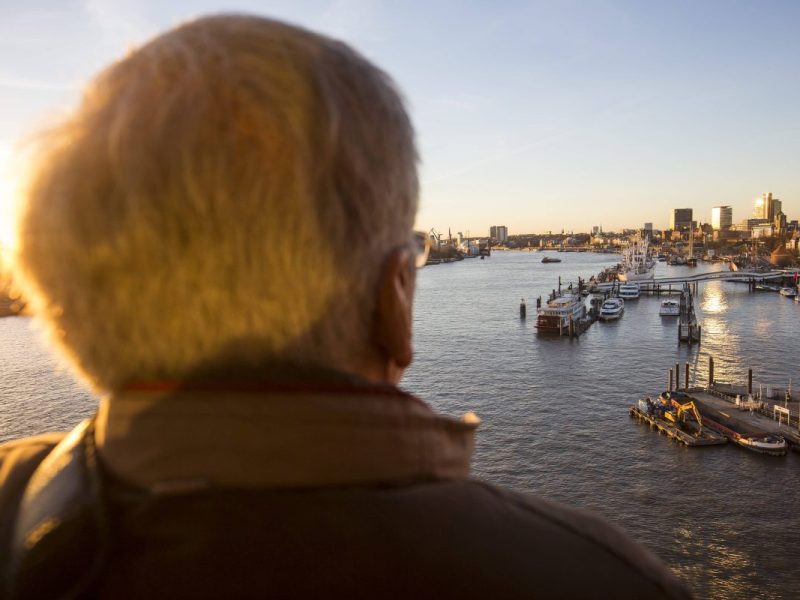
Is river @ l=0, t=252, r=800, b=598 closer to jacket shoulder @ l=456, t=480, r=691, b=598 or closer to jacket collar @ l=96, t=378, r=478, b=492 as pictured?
jacket collar @ l=96, t=378, r=478, b=492

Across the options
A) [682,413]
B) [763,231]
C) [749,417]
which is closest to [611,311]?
[749,417]

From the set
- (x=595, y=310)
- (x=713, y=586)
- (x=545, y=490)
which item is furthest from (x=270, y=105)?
(x=595, y=310)

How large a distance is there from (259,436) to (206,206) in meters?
0.16

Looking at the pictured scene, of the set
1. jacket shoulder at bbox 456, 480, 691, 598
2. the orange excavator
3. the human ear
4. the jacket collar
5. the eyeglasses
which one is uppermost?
the eyeglasses

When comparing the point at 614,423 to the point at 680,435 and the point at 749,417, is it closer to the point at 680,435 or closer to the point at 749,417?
the point at 680,435

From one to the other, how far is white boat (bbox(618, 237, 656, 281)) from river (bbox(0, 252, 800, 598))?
1700 centimetres

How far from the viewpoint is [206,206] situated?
436mm

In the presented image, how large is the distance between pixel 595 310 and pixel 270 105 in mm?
29773

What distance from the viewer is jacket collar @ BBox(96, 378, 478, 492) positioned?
403 mm

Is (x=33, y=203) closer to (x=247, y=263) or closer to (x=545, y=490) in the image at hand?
(x=247, y=263)

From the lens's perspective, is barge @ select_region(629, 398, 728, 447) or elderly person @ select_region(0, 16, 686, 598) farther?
barge @ select_region(629, 398, 728, 447)

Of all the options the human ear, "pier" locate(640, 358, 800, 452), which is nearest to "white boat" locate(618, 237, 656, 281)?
"pier" locate(640, 358, 800, 452)

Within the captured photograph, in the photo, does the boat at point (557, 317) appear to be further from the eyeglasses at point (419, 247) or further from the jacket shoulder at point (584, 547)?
the jacket shoulder at point (584, 547)

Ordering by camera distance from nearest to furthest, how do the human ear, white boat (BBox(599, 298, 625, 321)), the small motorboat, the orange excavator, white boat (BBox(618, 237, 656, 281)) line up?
→ the human ear
the small motorboat
the orange excavator
white boat (BBox(599, 298, 625, 321))
white boat (BBox(618, 237, 656, 281))
